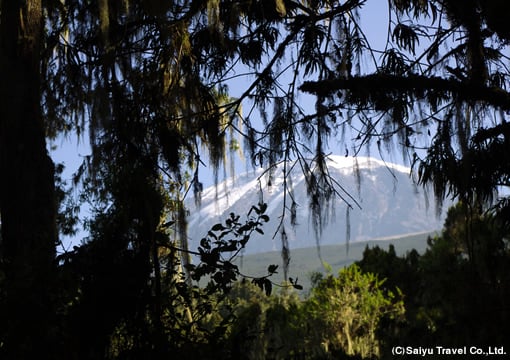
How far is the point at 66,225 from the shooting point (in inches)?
595

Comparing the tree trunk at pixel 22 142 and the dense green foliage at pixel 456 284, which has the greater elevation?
the tree trunk at pixel 22 142

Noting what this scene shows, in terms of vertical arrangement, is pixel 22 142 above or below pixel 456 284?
above

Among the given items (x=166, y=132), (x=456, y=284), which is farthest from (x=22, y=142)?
(x=456, y=284)

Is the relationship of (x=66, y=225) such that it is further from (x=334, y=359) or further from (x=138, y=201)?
(x=138, y=201)

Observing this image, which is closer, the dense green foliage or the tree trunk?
the tree trunk

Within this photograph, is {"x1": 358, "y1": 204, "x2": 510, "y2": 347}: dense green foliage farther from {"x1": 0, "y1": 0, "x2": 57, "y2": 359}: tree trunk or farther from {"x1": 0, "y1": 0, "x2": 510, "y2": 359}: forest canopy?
{"x1": 0, "y1": 0, "x2": 57, "y2": 359}: tree trunk

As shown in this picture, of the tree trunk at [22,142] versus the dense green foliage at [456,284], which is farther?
the dense green foliage at [456,284]

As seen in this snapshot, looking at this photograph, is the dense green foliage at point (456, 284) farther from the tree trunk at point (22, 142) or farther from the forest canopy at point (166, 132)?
the tree trunk at point (22, 142)

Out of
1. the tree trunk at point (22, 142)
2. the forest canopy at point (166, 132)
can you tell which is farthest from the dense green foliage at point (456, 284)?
the tree trunk at point (22, 142)

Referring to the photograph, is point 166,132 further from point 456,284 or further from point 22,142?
point 456,284

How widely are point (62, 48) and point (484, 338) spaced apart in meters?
4.77

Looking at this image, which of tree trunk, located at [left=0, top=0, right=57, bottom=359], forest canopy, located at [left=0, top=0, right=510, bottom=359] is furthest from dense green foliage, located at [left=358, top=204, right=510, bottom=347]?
tree trunk, located at [left=0, top=0, right=57, bottom=359]

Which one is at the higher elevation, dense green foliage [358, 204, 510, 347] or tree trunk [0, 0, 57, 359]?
tree trunk [0, 0, 57, 359]

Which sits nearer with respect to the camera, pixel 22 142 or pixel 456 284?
pixel 22 142
